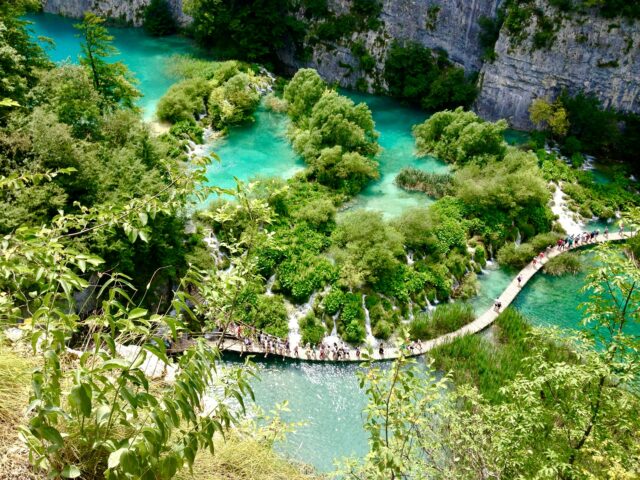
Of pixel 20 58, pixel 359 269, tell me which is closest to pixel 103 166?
pixel 20 58

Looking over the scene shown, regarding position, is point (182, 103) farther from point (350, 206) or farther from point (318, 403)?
point (318, 403)

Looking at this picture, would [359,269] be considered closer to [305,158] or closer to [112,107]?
[305,158]

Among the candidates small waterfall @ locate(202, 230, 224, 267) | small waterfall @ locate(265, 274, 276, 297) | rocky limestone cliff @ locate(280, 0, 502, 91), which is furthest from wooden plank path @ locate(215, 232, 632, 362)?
rocky limestone cliff @ locate(280, 0, 502, 91)

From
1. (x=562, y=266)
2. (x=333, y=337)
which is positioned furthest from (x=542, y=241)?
(x=333, y=337)

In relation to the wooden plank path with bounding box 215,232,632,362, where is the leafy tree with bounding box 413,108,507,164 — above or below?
above

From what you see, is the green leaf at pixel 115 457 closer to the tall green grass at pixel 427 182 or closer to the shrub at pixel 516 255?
the shrub at pixel 516 255

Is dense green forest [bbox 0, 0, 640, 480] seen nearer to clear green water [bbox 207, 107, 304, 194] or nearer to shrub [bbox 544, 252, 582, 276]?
clear green water [bbox 207, 107, 304, 194]
